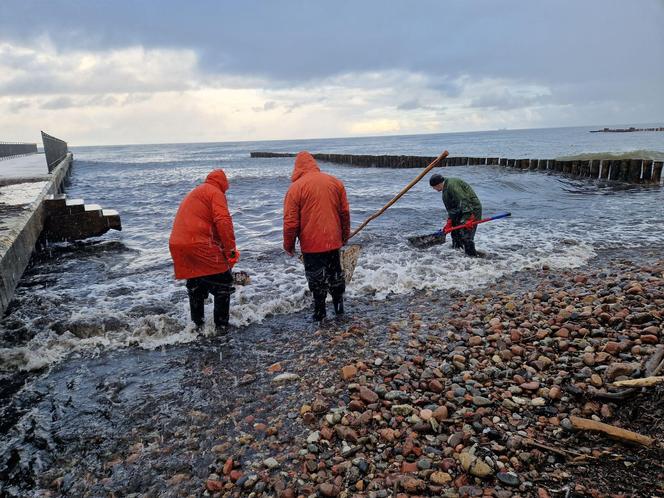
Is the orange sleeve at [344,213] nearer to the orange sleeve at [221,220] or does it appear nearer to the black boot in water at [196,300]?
the orange sleeve at [221,220]

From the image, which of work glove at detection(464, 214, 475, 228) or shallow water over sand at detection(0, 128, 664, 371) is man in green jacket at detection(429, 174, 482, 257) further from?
shallow water over sand at detection(0, 128, 664, 371)

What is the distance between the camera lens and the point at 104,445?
3.38 meters

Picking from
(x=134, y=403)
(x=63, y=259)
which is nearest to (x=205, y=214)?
(x=134, y=403)

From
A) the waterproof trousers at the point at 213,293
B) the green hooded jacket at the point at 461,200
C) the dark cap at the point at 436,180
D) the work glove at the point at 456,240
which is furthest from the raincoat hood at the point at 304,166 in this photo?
the work glove at the point at 456,240

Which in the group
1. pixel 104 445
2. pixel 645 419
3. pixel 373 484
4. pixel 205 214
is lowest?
pixel 104 445

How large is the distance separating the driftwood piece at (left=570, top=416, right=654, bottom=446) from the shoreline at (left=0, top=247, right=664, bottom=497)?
0.07 m

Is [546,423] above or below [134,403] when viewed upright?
above

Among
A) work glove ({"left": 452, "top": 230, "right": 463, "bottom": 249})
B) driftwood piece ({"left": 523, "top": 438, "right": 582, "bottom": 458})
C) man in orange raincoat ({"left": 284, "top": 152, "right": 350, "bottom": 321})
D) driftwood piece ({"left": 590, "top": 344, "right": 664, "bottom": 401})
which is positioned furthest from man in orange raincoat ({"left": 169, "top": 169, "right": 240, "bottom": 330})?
work glove ({"left": 452, "top": 230, "right": 463, "bottom": 249})

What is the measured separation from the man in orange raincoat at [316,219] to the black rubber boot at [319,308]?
129 millimetres

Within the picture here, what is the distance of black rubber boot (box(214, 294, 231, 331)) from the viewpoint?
5453mm

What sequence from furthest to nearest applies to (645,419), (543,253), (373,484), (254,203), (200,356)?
(254,203) < (543,253) < (200,356) < (645,419) < (373,484)

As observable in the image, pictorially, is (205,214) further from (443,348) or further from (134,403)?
(443,348)

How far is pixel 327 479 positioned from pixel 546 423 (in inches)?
64.3

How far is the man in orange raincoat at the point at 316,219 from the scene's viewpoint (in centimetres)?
515
